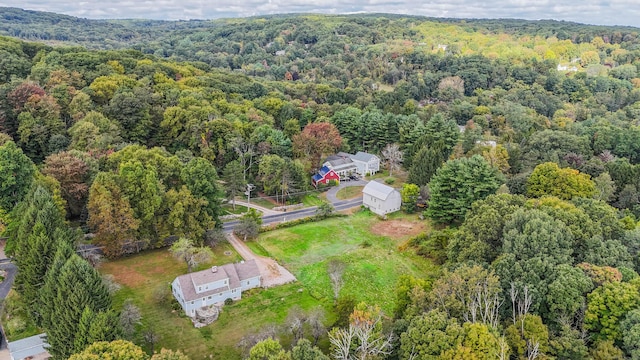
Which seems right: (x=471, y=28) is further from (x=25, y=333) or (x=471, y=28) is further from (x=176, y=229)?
(x=25, y=333)

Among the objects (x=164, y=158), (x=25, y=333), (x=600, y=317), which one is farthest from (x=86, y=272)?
(x=600, y=317)

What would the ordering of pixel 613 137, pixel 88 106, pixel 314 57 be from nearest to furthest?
1. pixel 88 106
2. pixel 613 137
3. pixel 314 57

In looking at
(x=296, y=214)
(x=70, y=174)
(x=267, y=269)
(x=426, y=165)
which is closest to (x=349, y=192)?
(x=296, y=214)

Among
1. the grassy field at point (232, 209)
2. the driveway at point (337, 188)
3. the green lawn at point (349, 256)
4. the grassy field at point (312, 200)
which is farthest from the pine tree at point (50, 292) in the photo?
the driveway at point (337, 188)

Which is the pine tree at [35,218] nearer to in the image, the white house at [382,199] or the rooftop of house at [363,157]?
the white house at [382,199]

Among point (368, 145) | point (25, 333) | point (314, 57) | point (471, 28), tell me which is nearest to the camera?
point (25, 333)

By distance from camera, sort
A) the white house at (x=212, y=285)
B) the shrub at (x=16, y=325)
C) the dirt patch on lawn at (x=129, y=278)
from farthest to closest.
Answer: the dirt patch on lawn at (x=129, y=278), the white house at (x=212, y=285), the shrub at (x=16, y=325)

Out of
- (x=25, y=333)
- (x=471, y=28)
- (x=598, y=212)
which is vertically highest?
(x=471, y=28)
